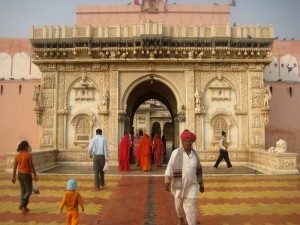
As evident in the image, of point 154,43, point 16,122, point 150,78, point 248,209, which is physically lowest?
point 248,209

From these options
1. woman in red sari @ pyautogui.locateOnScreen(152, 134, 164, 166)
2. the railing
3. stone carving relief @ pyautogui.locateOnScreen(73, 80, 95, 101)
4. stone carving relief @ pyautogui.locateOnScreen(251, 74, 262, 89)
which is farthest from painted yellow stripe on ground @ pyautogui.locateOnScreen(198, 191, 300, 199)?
stone carving relief @ pyautogui.locateOnScreen(73, 80, 95, 101)

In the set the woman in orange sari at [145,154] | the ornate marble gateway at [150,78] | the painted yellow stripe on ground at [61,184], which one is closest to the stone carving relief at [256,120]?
A: the ornate marble gateway at [150,78]

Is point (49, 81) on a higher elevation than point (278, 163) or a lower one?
higher

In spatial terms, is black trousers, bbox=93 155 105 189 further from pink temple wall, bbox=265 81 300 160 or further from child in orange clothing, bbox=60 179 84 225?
pink temple wall, bbox=265 81 300 160

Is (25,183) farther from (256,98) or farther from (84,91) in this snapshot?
(256,98)

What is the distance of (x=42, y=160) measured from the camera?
523 inches

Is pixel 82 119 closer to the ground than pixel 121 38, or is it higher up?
closer to the ground

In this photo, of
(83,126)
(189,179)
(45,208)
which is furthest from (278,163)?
(83,126)

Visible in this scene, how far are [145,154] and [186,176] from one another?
8.45 meters

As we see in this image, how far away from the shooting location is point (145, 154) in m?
13.3

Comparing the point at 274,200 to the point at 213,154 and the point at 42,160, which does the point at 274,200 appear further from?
the point at 42,160

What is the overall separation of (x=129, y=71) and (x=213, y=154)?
5.09 meters

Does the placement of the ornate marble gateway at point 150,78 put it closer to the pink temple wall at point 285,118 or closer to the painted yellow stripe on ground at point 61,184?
the pink temple wall at point 285,118

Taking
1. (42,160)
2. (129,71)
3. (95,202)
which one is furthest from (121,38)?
(95,202)
